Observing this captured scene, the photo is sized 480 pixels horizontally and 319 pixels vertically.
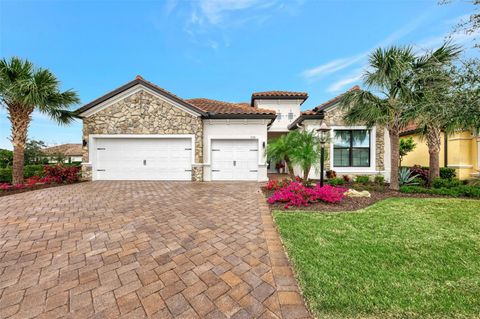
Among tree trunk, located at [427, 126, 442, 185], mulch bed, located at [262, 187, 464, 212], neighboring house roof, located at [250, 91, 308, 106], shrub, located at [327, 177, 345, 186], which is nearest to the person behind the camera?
mulch bed, located at [262, 187, 464, 212]

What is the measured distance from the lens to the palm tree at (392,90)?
6773 millimetres

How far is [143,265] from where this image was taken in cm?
254

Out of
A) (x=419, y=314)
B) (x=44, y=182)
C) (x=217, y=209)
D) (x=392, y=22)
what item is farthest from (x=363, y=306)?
(x=44, y=182)

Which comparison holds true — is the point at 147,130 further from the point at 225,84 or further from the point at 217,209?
the point at 225,84

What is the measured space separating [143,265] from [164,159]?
326 inches

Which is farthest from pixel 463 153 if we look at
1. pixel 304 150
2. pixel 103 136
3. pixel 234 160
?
pixel 103 136

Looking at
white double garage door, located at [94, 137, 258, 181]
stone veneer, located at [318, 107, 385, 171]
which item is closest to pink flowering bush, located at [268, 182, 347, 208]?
white double garage door, located at [94, 137, 258, 181]

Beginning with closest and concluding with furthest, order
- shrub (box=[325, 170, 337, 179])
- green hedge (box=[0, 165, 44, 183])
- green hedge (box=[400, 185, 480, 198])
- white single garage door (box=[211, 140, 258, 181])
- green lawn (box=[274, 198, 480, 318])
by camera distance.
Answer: green lawn (box=[274, 198, 480, 318]) < green hedge (box=[400, 185, 480, 198]) < shrub (box=[325, 170, 337, 179]) < white single garage door (box=[211, 140, 258, 181]) < green hedge (box=[0, 165, 44, 183])

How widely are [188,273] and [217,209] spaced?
2.69 meters

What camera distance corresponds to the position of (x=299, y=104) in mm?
17250

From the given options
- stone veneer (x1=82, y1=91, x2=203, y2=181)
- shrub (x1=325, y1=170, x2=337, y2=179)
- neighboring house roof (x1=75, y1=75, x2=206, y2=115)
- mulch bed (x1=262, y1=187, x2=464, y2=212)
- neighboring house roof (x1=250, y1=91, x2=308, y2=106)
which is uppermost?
neighboring house roof (x1=250, y1=91, x2=308, y2=106)

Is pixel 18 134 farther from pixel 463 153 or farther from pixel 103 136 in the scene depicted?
pixel 463 153

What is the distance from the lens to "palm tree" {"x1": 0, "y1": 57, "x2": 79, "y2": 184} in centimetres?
766

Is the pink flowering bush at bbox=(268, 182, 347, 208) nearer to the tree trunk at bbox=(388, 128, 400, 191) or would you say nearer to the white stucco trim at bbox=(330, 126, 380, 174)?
the tree trunk at bbox=(388, 128, 400, 191)
